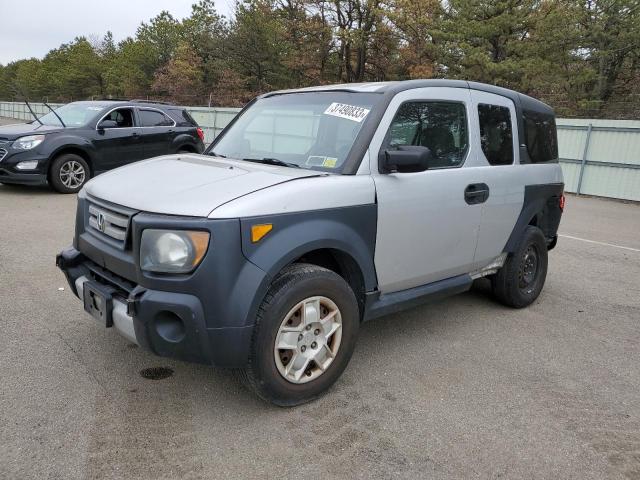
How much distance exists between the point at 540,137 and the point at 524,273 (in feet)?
4.19

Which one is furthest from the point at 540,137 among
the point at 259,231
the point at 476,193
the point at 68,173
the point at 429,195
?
the point at 68,173

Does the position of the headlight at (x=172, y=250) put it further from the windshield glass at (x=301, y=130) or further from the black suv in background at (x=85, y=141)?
the black suv in background at (x=85, y=141)

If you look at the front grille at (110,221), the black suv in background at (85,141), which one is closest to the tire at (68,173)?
the black suv in background at (85,141)

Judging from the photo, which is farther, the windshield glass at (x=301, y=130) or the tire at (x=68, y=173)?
the tire at (x=68, y=173)

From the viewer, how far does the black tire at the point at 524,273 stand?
4.59m

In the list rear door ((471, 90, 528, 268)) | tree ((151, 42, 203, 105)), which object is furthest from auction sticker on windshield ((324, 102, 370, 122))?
tree ((151, 42, 203, 105))

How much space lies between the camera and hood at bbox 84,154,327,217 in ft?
8.74

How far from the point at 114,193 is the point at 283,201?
1.04 m

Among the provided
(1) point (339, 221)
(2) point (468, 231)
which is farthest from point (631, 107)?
(1) point (339, 221)

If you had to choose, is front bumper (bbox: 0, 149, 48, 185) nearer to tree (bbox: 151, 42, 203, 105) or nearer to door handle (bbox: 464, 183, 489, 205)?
door handle (bbox: 464, 183, 489, 205)

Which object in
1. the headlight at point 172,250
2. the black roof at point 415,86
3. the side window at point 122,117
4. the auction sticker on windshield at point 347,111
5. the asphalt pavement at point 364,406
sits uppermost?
the black roof at point 415,86

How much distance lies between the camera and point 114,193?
301 cm

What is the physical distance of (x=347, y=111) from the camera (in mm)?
3422

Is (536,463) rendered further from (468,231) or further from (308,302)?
(468,231)
